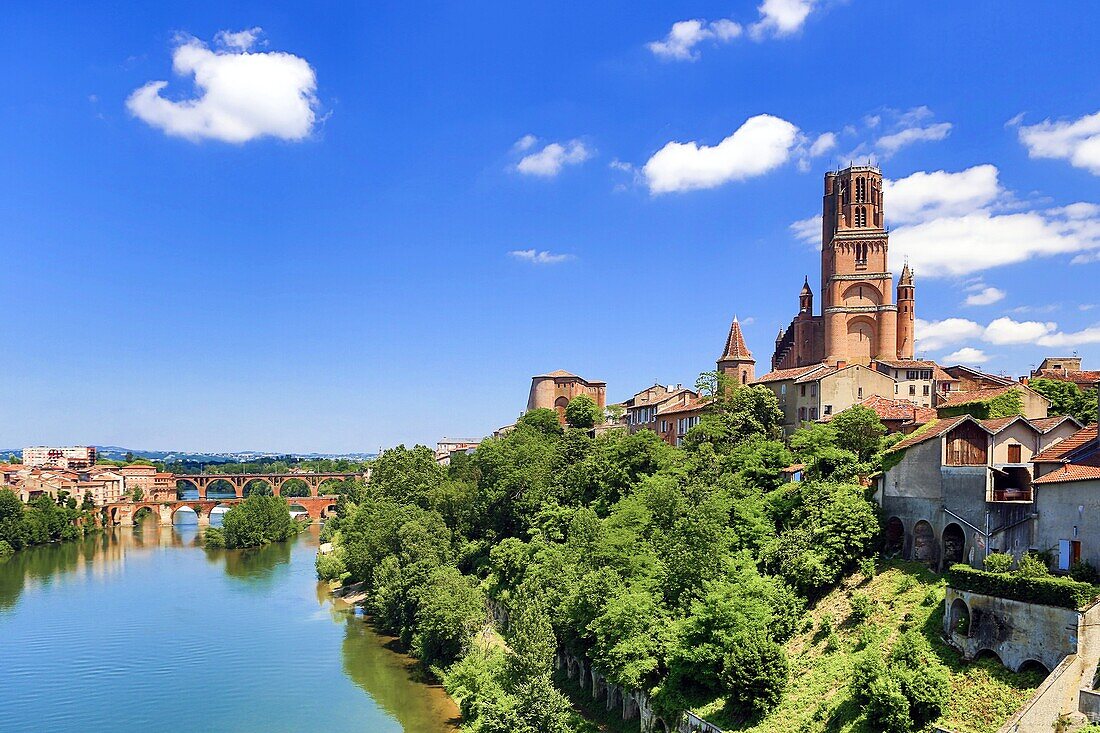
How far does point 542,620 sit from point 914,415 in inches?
756

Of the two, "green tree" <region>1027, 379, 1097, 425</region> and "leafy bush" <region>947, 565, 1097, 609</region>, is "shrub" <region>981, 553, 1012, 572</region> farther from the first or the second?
"green tree" <region>1027, 379, 1097, 425</region>

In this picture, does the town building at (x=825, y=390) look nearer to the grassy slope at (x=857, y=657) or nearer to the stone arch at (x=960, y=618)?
the grassy slope at (x=857, y=657)

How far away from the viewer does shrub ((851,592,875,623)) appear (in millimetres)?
23594

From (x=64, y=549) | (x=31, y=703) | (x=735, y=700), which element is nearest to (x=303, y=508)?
(x=64, y=549)

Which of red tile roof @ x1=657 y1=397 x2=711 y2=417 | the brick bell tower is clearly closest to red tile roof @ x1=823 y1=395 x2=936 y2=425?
red tile roof @ x1=657 y1=397 x2=711 y2=417

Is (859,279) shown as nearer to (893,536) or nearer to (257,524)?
(893,536)

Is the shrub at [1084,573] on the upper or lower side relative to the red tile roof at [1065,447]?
lower

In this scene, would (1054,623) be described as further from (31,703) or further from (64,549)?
(64,549)

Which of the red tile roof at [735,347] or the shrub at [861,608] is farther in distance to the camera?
the red tile roof at [735,347]

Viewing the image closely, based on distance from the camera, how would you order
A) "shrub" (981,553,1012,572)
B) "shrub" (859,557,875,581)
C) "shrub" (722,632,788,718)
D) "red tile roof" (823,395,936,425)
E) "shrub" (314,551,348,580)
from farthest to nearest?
"shrub" (314,551,348,580) → "red tile roof" (823,395,936,425) → "shrub" (859,557,875,581) → "shrub" (722,632,788,718) → "shrub" (981,553,1012,572)

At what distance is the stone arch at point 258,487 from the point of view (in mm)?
130500

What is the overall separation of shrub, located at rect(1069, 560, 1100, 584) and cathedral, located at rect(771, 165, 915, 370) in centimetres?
3428

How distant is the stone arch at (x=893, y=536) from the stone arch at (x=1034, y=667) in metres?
8.01

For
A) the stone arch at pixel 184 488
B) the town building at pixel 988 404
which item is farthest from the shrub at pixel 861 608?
the stone arch at pixel 184 488
